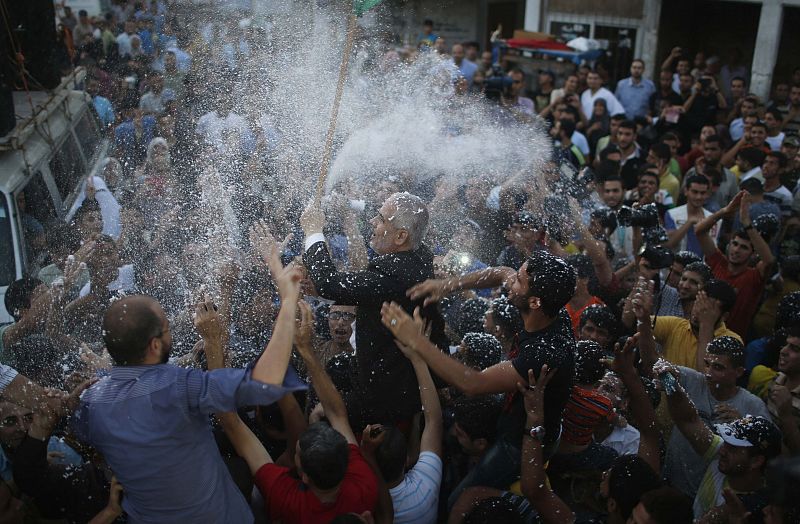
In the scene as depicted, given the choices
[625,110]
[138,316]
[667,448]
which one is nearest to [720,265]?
[667,448]

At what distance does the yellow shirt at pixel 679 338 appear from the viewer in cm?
468

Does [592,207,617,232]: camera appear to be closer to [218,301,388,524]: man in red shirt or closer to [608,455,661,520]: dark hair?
[608,455,661,520]: dark hair

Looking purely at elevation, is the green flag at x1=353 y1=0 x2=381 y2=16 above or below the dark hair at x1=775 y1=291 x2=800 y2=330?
above

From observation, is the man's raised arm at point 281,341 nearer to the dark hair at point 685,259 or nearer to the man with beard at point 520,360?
the man with beard at point 520,360

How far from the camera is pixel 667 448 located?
3.90 meters

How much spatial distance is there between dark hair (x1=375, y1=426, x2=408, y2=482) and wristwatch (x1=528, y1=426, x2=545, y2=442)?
1.81 feet

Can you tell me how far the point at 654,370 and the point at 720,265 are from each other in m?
2.48

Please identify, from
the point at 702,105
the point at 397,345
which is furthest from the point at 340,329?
the point at 702,105

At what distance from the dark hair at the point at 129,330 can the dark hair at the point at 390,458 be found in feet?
3.76

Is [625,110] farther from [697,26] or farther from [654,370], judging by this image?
[654,370]

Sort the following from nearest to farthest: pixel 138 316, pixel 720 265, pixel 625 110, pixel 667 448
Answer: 1. pixel 138 316
2. pixel 667 448
3. pixel 720 265
4. pixel 625 110

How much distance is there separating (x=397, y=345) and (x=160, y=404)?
121 centimetres

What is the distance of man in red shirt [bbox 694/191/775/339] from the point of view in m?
5.46

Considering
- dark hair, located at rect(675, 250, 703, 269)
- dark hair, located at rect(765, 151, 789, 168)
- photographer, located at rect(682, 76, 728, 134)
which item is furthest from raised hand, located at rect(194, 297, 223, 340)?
photographer, located at rect(682, 76, 728, 134)
